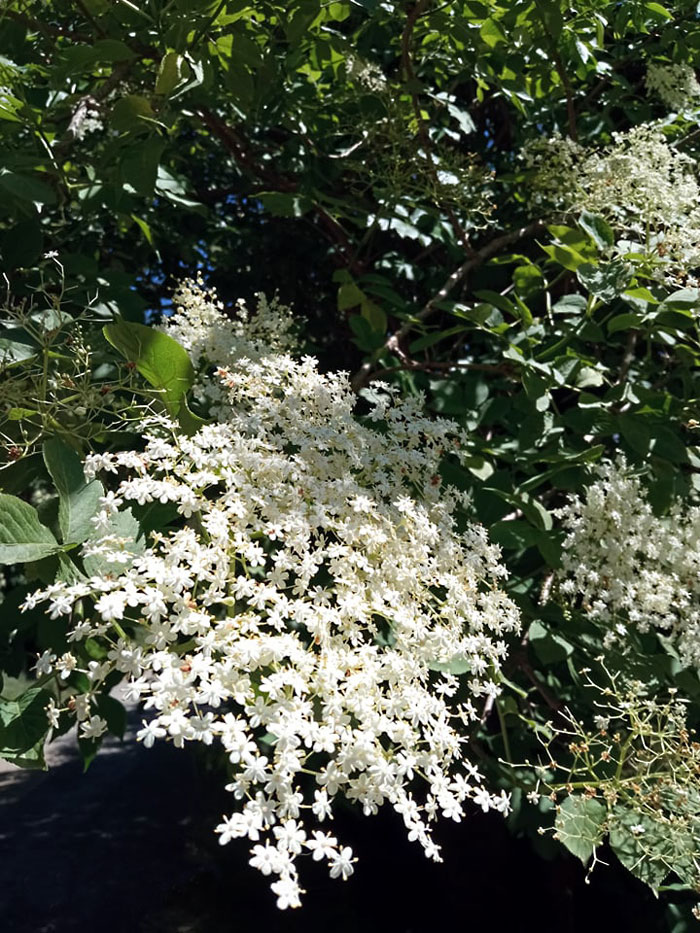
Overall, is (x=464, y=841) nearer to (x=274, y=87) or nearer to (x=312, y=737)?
(x=312, y=737)

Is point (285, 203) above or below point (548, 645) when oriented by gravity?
above

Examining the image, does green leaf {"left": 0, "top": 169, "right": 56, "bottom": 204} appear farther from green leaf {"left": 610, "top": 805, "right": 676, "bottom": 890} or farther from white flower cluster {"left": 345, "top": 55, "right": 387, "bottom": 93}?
green leaf {"left": 610, "top": 805, "right": 676, "bottom": 890}

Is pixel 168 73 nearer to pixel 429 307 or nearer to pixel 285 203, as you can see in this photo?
pixel 285 203

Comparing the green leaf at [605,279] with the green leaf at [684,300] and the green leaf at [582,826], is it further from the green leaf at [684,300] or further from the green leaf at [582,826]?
the green leaf at [582,826]

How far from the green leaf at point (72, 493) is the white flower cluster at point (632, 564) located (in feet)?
3.30

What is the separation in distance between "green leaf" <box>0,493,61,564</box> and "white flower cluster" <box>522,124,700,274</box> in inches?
56.5

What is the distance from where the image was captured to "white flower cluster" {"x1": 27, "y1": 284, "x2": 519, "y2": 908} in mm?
913

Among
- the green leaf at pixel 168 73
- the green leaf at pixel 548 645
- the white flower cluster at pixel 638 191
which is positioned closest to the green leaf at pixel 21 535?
the green leaf at pixel 168 73

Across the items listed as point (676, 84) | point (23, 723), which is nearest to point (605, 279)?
point (676, 84)

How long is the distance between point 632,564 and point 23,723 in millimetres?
1199

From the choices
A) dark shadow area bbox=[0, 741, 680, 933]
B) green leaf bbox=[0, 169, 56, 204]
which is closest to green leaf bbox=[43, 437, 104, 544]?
green leaf bbox=[0, 169, 56, 204]

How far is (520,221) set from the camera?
2879 millimetres

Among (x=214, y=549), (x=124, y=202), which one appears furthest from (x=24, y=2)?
(x=214, y=549)

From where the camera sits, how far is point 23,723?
1.12 m
